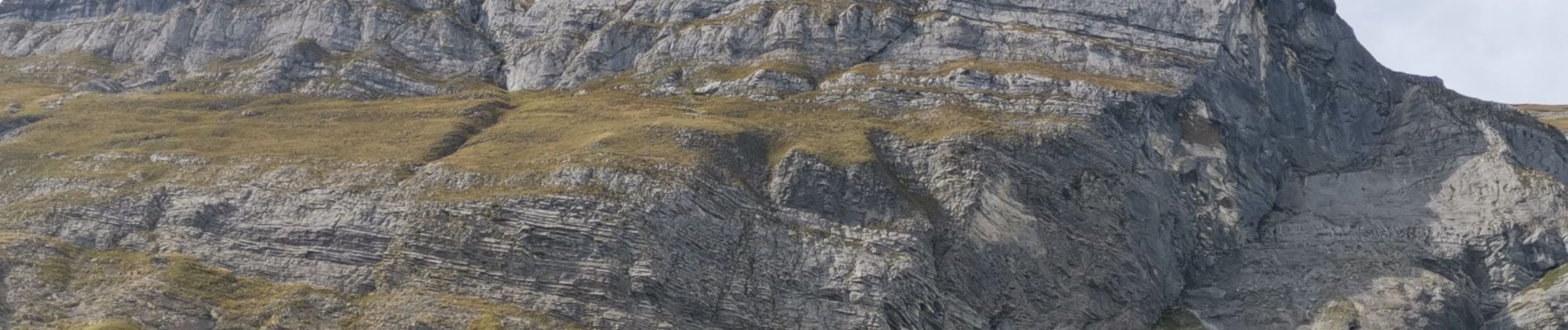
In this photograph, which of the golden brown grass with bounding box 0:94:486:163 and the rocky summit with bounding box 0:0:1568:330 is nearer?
the rocky summit with bounding box 0:0:1568:330

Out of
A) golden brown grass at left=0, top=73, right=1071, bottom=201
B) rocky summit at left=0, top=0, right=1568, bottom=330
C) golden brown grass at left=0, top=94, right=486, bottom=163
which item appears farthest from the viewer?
golden brown grass at left=0, top=94, right=486, bottom=163

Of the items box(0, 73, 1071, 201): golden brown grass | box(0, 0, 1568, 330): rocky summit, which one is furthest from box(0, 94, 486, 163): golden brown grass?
box(0, 0, 1568, 330): rocky summit

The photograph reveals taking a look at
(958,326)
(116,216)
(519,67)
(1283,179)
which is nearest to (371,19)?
(519,67)

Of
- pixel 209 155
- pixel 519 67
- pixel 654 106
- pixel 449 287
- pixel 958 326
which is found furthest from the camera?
pixel 519 67

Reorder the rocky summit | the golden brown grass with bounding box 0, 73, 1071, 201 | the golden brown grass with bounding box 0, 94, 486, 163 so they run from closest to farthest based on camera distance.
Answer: the rocky summit < the golden brown grass with bounding box 0, 73, 1071, 201 < the golden brown grass with bounding box 0, 94, 486, 163

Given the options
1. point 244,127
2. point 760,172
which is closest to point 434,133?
point 244,127

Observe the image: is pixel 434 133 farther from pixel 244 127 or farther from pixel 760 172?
pixel 760 172

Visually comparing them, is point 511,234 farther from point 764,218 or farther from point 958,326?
point 958,326

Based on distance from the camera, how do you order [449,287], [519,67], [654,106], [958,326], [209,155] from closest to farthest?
[449,287], [958,326], [209,155], [654,106], [519,67]

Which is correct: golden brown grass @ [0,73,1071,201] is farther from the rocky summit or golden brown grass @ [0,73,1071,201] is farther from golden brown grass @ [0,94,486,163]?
the rocky summit
